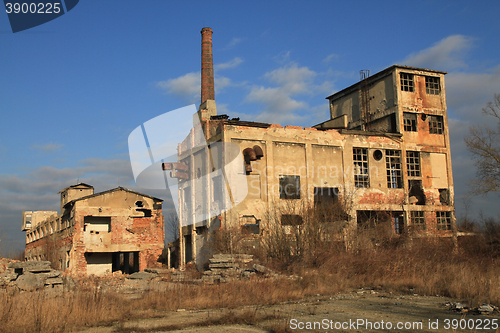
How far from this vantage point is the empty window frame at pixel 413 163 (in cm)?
2821

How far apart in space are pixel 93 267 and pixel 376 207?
845 inches

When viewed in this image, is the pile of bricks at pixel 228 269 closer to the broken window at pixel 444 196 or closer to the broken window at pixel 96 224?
the broken window at pixel 96 224

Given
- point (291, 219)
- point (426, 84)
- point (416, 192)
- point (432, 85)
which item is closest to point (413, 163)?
point (416, 192)

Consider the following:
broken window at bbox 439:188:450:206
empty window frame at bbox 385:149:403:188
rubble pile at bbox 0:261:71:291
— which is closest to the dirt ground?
rubble pile at bbox 0:261:71:291

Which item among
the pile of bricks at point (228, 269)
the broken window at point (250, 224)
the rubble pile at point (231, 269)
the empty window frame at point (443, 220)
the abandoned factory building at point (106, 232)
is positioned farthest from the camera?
the abandoned factory building at point (106, 232)

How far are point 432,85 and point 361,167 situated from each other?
8.37m

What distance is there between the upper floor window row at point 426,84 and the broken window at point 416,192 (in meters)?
6.36

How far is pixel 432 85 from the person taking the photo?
1160 inches

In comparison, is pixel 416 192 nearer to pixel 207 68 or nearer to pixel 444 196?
pixel 444 196

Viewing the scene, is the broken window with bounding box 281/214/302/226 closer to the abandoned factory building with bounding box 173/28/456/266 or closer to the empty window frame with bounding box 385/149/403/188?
the abandoned factory building with bounding box 173/28/456/266

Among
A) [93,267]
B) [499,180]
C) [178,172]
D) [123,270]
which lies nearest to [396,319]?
[178,172]

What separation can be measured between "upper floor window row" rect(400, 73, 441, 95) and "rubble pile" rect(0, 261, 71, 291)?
23.9 meters

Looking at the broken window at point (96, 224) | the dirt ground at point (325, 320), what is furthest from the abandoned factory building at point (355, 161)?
the dirt ground at point (325, 320)

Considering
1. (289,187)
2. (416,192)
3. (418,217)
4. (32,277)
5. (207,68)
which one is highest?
(207,68)
